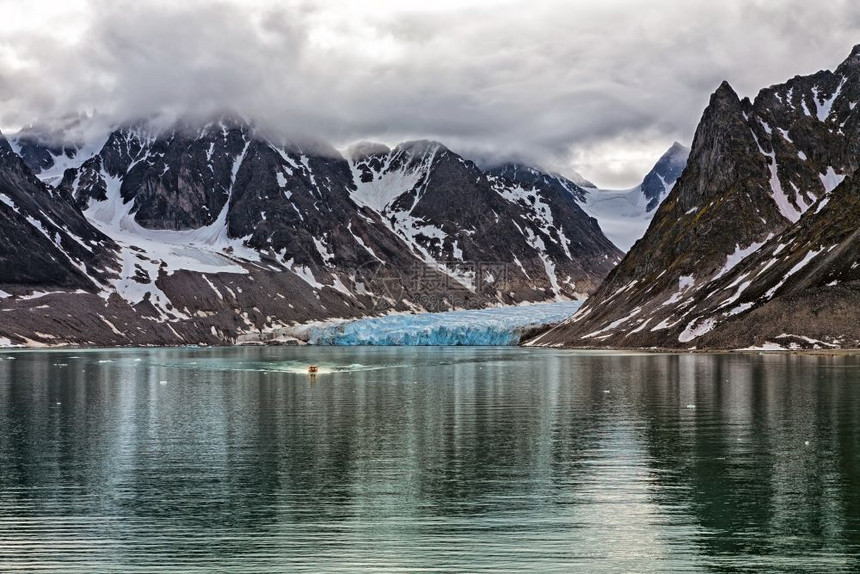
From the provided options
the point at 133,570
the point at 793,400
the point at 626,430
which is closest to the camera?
the point at 133,570

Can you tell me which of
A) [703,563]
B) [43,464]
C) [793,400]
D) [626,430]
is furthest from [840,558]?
[793,400]

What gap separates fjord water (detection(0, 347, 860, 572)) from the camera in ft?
106

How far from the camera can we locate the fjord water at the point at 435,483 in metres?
32.4

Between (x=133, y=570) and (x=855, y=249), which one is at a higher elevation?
(x=855, y=249)

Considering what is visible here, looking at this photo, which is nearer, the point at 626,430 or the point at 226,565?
the point at 226,565

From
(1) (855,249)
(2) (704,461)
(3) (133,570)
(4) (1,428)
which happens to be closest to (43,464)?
(4) (1,428)

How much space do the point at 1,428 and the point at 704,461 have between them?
4656cm

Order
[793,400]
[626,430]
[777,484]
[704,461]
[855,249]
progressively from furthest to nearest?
1. [855,249]
2. [793,400]
3. [626,430]
4. [704,461]
5. [777,484]

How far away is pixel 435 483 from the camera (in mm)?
44812

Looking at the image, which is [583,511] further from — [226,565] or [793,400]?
[793,400]

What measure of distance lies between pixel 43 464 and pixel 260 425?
19297mm

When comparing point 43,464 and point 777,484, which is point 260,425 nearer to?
point 43,464

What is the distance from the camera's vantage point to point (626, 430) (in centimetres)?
6438

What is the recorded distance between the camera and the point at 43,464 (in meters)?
51.5
